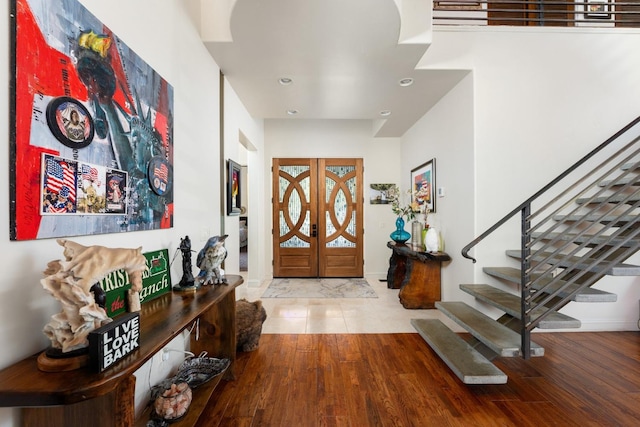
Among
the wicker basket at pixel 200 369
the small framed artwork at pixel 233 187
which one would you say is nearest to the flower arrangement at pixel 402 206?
the small framed artwork at pixel 233 187

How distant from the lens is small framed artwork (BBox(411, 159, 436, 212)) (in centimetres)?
397

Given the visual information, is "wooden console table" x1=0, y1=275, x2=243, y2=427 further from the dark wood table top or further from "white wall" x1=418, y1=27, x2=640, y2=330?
"white wall" x1=418, y1=27, x2=640, y2=330

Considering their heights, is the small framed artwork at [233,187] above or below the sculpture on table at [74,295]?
above

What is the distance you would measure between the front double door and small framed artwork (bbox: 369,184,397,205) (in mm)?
241

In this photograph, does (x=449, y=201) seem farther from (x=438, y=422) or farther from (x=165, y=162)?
(x=165, y=162)

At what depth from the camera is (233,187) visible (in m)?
3.22

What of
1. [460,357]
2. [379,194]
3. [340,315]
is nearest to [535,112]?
[460,357]

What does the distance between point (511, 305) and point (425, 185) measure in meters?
2.26

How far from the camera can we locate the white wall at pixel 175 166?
0.94m

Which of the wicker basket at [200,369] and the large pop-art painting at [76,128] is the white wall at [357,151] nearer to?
the wicker basket at [200,369]

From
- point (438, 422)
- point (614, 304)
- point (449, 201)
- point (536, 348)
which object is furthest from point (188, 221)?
point (614, 304)

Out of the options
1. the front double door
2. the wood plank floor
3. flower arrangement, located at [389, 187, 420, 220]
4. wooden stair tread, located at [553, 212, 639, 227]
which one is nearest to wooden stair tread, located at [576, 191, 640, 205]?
wooden stair tread, located at [553, 212, 639, 227]

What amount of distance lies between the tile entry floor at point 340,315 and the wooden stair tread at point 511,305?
622 millimetres

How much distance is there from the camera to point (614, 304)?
3010 mm
